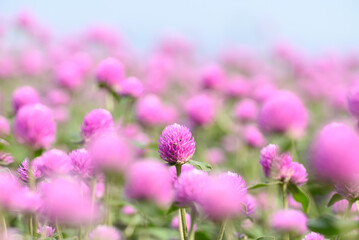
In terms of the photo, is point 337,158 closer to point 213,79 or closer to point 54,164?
point 54,164

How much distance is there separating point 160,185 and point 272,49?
5641 mm

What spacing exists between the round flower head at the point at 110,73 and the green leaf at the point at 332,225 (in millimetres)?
1528

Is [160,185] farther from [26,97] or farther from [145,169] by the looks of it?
[26,97]

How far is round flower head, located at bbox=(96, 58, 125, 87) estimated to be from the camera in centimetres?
225

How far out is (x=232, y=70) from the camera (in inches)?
314

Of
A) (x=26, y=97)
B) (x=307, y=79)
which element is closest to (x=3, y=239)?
(x=26, y=97)

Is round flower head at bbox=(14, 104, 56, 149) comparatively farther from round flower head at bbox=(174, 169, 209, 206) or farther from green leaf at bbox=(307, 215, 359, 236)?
green leaf at bbox=(307, 215, 359, 236)

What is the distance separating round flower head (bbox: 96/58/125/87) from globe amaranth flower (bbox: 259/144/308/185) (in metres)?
1.14

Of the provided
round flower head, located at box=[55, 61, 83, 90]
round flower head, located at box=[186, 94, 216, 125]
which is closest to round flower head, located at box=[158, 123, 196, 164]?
round flower head, located at box=[186, 94, 216, 125]

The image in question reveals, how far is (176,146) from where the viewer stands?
3.67ft

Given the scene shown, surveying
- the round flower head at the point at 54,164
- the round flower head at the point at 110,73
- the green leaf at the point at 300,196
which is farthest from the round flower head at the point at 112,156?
the round flower head at the point at 110,73

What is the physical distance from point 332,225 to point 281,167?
41 centimetres

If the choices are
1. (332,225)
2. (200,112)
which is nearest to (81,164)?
(332,225)

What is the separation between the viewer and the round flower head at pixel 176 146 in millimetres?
1119
